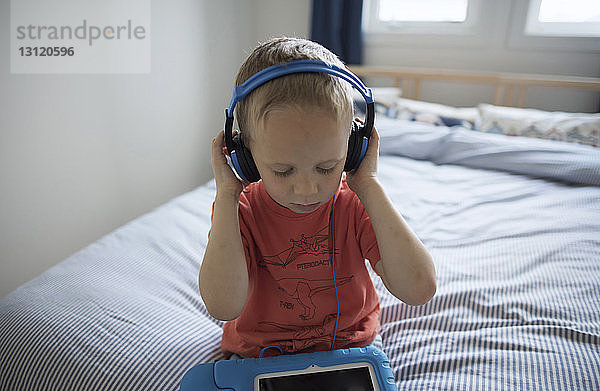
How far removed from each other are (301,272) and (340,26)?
220cm

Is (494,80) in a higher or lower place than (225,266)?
higher

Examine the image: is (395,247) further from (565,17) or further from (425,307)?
(565,17)

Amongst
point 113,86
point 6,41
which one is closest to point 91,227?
point 113,86

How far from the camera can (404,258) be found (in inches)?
29.5

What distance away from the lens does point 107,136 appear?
1.93 meters

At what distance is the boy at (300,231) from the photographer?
0.66 m

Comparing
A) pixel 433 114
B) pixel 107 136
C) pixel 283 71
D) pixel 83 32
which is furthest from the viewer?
pixel 433 114

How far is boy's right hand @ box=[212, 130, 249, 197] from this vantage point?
769 millimetres

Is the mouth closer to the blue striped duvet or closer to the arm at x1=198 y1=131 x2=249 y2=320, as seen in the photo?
the arm at x1=198 y1=131 x2=249 y2=320

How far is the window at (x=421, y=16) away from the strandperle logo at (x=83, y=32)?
1.42 meters

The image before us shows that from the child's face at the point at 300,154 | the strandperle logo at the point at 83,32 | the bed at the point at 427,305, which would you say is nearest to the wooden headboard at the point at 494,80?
the bed at the point at 427,305

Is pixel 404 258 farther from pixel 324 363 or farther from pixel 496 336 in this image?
pixel 496 336

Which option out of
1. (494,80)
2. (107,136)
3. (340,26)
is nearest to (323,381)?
(107,136)

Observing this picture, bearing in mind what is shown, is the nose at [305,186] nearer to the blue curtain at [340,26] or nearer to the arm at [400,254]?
the arm at [400,254]
